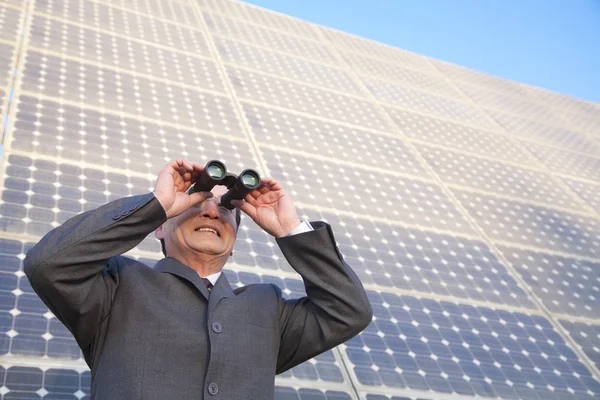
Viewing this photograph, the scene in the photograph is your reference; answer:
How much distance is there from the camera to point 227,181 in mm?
3148

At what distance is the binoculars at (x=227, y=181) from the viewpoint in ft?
10.1

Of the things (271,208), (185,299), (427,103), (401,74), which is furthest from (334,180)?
(401,74)

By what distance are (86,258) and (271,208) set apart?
3.02ft

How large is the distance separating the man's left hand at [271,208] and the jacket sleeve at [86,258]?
1.66 feet

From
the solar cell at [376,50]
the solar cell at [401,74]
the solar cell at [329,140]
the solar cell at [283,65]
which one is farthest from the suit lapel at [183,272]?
the solar cell at [376,50]

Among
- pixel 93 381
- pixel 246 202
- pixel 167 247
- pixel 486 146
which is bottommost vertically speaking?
pixel 486 146

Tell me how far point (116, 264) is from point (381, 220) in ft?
17.1

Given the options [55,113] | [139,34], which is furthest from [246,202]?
[139,34]

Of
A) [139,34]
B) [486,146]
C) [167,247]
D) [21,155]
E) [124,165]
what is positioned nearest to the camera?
[167,247]

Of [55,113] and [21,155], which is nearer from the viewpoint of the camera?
[21,155]

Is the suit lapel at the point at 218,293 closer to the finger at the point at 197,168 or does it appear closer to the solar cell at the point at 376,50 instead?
the finger at the point at 197,168

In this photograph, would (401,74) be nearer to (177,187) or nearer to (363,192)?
(363,192)

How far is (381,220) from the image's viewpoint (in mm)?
8023

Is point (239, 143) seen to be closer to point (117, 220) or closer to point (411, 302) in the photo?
point (411, 302)
